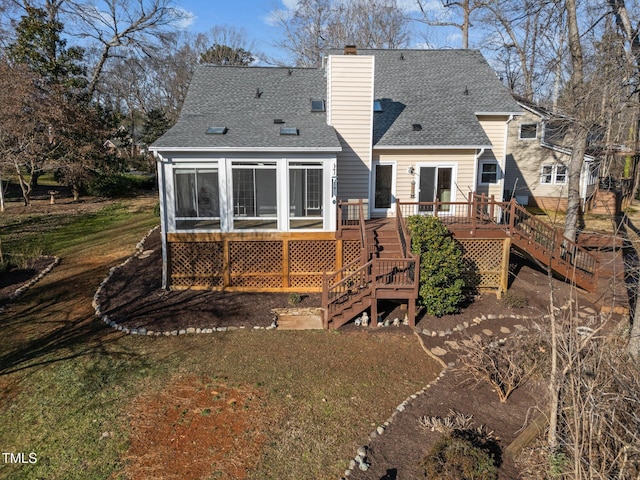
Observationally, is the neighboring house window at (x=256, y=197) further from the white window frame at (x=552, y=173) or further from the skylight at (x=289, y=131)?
the white window frame at (x=552, y=173)

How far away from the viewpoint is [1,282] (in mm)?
12289

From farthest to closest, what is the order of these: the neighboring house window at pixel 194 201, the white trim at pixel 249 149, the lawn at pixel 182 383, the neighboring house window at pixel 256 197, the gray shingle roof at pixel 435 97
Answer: the gray shingle roof at pixel 435 97 → the neighboring house window at pixel 256 197 → the neighboring house window at pixel 194 201 → the white trim at pixel 249 149 → the lawn at pixel 182 383

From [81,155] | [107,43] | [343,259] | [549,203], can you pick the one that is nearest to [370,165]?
[343,259]

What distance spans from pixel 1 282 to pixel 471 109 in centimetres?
1525

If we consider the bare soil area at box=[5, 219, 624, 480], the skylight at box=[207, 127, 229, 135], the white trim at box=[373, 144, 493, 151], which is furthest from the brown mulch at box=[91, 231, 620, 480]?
the skylight at box=[207, 127, 229, 135]

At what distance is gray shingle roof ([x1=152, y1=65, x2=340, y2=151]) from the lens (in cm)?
1138

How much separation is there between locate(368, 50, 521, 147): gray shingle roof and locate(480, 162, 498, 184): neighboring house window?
61.1 inches

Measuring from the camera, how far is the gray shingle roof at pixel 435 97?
531 inches

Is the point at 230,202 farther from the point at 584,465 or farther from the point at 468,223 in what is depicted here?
the point at 584,465

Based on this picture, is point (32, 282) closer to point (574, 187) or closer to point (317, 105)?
point (317, 105)

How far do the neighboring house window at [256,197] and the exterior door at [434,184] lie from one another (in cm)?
465

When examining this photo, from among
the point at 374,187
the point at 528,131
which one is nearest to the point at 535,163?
the point at 528,131

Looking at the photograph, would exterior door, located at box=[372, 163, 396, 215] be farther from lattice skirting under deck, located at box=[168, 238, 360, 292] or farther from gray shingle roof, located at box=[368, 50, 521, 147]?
lattice skirting under deck, located at box=[168, 238, 360, 292]

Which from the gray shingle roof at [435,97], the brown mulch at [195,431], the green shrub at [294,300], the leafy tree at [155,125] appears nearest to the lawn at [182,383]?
the brown mulch at [195,431]
